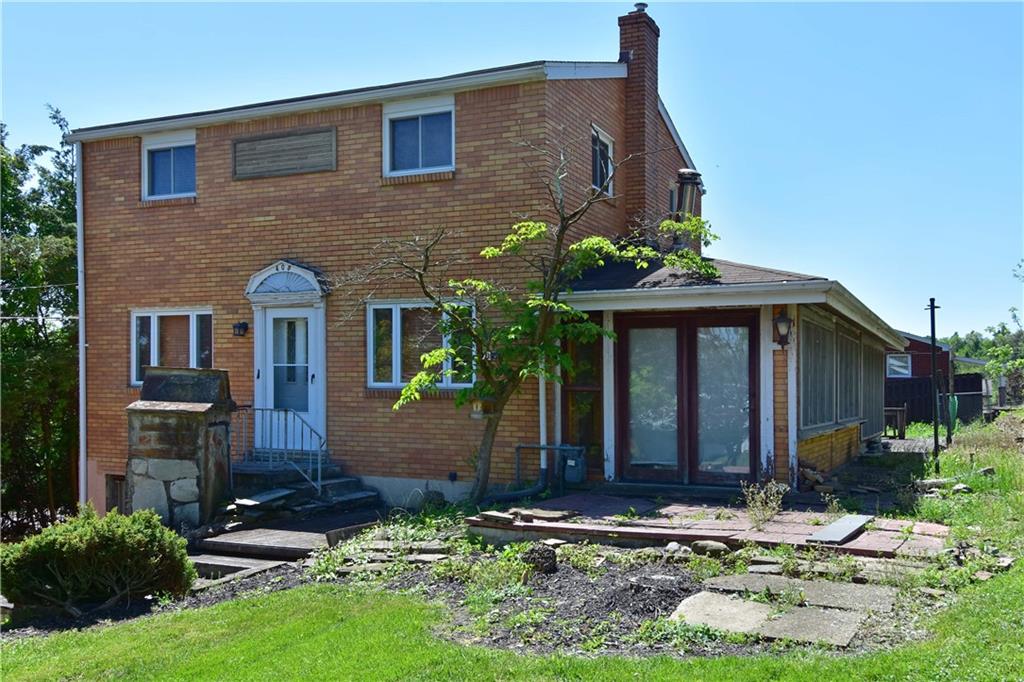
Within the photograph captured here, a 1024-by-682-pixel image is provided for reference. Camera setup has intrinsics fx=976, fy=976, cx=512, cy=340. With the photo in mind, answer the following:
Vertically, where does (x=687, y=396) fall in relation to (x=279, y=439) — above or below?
above

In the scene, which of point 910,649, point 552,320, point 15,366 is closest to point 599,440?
point 552,320

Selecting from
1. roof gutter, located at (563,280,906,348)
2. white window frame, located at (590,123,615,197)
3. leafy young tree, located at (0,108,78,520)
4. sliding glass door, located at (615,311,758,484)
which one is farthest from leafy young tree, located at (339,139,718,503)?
leafy young tree, located at (0,108,78,520)

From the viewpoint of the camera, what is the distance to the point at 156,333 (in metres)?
15.6

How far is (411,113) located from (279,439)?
5.12 metres

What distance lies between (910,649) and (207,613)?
520 centimetres

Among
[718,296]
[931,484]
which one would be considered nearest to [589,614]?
[718,296]

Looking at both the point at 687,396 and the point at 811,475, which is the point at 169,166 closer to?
the point at 687,396

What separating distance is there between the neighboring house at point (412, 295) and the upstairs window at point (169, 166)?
0.11ft

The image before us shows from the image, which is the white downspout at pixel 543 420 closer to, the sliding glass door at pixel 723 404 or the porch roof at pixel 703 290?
the porch roof at pixel 703 290

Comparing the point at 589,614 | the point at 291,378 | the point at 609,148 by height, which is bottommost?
the point at 589,614

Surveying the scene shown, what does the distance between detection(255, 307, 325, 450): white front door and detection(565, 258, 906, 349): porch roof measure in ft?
13.8

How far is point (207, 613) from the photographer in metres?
7.77

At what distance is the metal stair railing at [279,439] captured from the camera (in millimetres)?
13945

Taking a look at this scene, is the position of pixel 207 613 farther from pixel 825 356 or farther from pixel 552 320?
pixel 825 356
